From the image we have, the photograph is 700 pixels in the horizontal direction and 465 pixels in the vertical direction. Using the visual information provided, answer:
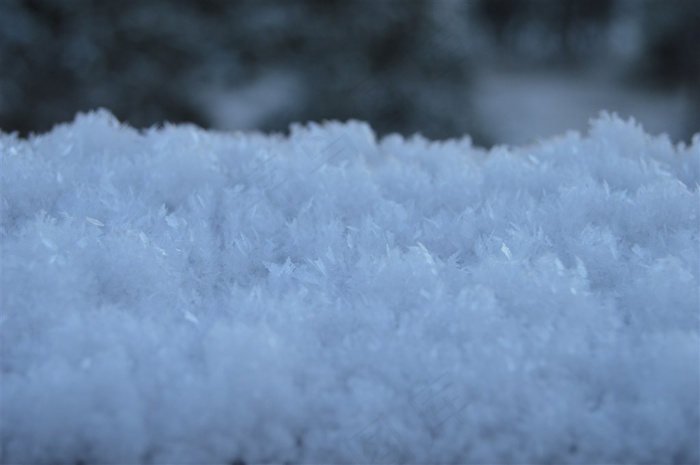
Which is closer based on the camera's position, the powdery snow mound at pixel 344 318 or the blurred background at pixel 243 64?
the powdery snow mound at pixel 344 318

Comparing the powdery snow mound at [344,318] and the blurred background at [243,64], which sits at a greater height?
the blurred background at [243,64]

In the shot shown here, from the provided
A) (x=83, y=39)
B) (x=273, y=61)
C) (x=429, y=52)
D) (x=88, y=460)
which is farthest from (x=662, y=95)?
(x=88, y=460)

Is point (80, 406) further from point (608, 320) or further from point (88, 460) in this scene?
point (608, 320)

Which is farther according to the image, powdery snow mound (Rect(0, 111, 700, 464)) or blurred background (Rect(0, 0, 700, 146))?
blurred background (Rect(0, 0, 700, 146))

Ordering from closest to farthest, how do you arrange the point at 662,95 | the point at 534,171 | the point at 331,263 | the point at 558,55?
the point at 331,263
the point at 534,171
the point at 662,95
the point at 558,55

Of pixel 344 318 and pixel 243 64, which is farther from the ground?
pixel 243 64

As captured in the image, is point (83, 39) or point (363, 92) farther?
point (363, 92)

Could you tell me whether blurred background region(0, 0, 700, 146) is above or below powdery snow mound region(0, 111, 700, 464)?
above

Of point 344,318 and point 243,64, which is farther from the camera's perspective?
point 243,64
